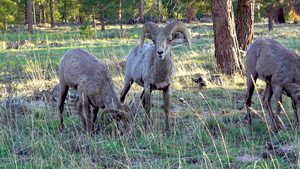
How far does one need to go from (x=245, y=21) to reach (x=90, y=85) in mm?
7956

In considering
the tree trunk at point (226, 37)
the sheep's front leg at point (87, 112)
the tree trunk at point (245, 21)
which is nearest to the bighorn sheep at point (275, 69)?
the sheep's front leg at point (87, 112)

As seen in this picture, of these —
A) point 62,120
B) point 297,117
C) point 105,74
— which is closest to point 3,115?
point 62,120

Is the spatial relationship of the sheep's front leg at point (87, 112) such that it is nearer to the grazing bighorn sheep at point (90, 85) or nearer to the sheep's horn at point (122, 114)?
the grazing bighorn sheep at point (90, 85)

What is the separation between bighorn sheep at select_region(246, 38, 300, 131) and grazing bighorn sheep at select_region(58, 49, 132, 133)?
2497 mm

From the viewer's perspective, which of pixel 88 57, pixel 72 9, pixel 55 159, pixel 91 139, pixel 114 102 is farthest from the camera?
pixel 72 9

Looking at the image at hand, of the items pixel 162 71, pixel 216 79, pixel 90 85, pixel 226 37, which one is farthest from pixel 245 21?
pixel 90 85

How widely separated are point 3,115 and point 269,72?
510 centimetres

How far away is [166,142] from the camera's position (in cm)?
562

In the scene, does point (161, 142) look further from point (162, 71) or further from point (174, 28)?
point (174, 28)

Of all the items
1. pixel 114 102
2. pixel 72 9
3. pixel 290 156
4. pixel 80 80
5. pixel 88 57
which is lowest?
pixel 290 156

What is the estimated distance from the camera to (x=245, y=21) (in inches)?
484

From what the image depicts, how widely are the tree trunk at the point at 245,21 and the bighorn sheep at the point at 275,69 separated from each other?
18.4 feet

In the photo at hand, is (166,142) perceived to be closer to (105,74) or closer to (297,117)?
(105,74)

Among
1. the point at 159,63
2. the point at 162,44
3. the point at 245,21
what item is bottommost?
the point at 159,63
